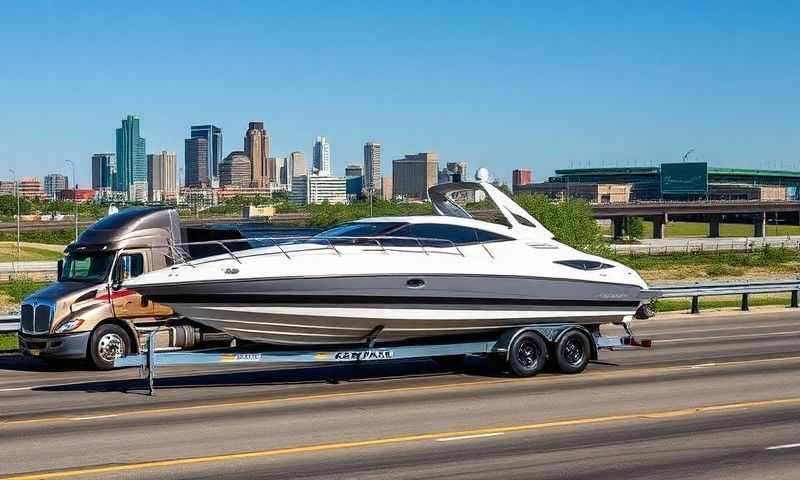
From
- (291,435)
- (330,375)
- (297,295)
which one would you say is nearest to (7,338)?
(330,375)

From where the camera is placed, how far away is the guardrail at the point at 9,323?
24219mm

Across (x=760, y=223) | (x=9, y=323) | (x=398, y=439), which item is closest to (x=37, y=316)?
(x=9, y=323)

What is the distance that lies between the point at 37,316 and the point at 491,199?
29.0 feet

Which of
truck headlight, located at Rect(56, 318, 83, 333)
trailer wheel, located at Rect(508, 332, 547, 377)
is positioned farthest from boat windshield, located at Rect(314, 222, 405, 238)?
truck headlight, located at Rect(56, 318, 83, 333)

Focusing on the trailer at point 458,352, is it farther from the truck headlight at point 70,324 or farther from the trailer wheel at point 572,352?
the truck headlight at point 70,324

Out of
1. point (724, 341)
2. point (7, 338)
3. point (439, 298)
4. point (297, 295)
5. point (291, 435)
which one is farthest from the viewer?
point (7, 338)

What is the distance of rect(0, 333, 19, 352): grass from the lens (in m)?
25.8

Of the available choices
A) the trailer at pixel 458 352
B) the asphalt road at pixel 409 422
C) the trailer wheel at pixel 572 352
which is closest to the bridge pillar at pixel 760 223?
the asphalt road at pixel 409 422

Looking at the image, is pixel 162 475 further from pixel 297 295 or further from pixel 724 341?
pixel 724 341

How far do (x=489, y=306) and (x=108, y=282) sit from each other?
290 inches

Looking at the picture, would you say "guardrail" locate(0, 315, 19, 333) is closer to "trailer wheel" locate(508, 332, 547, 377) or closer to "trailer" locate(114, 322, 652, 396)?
"trailer" locate(114, 322, 652, 396)

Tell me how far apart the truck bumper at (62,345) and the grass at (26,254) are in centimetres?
6910

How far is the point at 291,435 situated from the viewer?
13977 millimetres

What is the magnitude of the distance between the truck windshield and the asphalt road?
182cm
